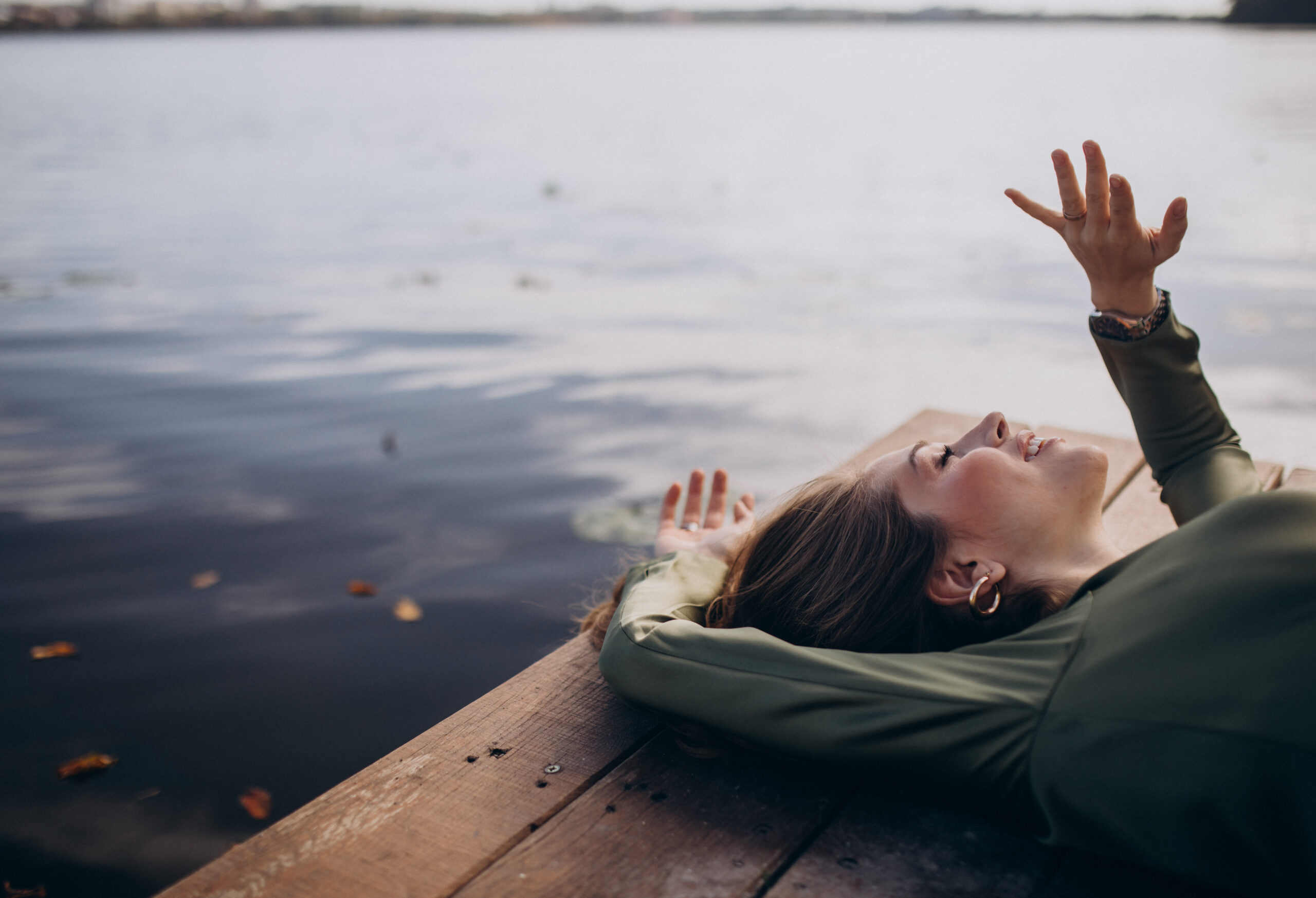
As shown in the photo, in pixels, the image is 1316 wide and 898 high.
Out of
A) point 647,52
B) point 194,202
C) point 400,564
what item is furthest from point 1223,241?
point 647,52

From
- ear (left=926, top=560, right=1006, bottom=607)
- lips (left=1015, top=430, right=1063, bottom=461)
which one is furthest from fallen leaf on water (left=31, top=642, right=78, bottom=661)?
lips (left=1015, top=430, right=1063, bottom=461)

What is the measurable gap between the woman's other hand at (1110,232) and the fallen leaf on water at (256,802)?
2.86 meters

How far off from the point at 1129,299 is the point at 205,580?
12.4 ft

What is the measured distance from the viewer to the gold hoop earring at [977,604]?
2.02 m

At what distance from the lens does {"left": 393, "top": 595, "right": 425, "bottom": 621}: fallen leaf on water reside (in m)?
4.02

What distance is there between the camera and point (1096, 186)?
219 centimetres

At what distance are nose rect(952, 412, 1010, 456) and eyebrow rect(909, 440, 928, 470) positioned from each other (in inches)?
2.8

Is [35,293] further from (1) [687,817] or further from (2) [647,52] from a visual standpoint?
(2) [647,52]

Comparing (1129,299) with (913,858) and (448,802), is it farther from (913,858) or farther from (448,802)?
(448,802)

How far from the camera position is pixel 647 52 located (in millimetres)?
64812

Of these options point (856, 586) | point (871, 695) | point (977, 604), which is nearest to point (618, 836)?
point (871, 695)

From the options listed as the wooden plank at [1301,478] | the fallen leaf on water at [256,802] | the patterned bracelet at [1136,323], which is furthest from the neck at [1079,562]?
the fallen leaf on water at [256,802]

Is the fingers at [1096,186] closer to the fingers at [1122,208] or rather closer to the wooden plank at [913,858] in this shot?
the fingers at [1122,208]

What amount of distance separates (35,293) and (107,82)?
1229 inches
